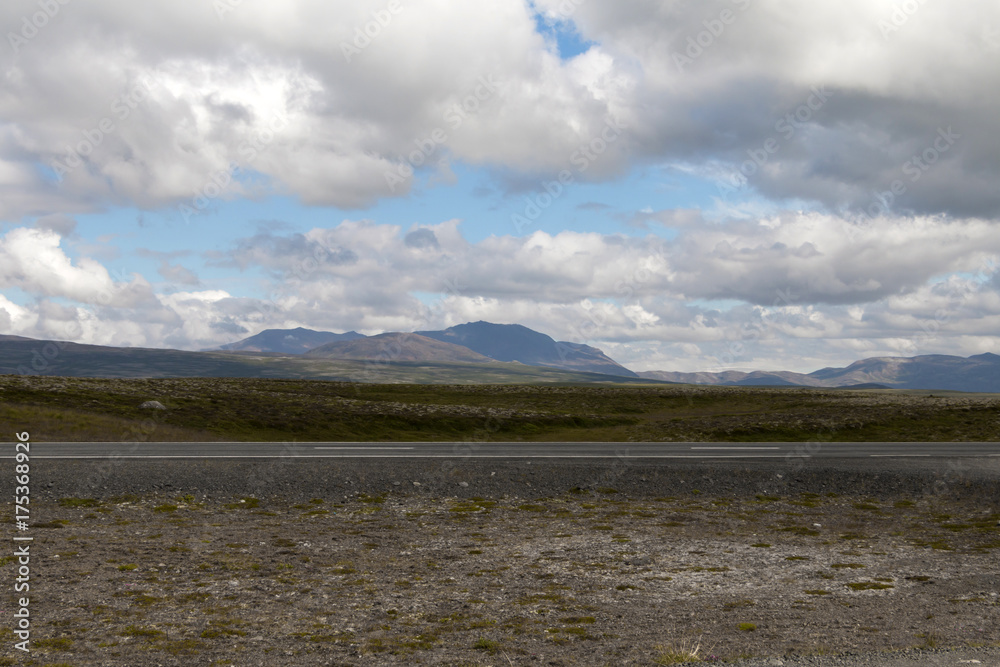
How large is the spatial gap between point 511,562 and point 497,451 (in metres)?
14.2

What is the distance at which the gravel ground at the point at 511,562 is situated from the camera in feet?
31.1

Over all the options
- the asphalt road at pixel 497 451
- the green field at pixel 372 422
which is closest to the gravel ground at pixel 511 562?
the asphalt road at pixel 497 451

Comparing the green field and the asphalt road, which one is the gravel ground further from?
the green field

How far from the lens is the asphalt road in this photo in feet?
85.8

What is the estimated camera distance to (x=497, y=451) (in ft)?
94.0

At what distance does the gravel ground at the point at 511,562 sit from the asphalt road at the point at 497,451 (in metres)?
2.54

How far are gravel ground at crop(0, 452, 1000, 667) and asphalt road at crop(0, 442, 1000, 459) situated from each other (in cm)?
254

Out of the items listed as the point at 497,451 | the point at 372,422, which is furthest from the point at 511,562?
the point at 372,422

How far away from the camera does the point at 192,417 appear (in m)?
49.1

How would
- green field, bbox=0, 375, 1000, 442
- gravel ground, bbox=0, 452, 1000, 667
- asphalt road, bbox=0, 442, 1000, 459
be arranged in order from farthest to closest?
green field, bbox=0, 375, 1000, 442 → asphalt road, bbox=0, 442, 1000, 459 → gravel ground, bbox=0, 452, 1000, 667

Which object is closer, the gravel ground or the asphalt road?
the gravel ground

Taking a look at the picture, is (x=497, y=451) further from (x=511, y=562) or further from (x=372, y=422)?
(x=372, y=422)

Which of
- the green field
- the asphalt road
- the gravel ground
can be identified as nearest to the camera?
the gravel ground

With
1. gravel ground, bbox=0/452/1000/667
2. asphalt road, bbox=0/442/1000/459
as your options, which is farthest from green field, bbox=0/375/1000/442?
gravel ground, bbox=0/452/1000/667
